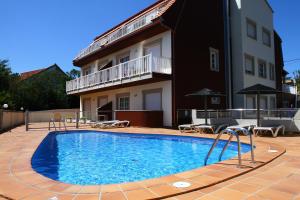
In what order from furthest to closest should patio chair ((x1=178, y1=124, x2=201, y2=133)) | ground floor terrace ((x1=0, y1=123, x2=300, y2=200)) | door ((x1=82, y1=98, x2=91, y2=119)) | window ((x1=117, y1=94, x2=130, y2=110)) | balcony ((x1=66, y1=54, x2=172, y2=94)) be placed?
door ((x1=82, y1=98, x2=91, y2=119)), window ((x1=117, y1=94, x2=130, y2=110)), balcony ((x1=66, y1=54, x2=172, y2=94)), patio chair ((x1=178, y1=124, x2=201, y2=133)), ground floor terrace ((x1=0, y1=123, x2=300, y2=200))

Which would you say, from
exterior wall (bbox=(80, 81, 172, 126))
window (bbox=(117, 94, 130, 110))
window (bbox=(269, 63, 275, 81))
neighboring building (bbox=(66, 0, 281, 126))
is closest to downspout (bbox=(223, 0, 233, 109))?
neighboring building (bbox=(66, 0, 281, 126))

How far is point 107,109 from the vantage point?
20.7 m

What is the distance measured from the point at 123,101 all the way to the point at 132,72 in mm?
4738

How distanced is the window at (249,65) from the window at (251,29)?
6.65 feet

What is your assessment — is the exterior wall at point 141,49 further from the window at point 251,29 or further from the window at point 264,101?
the window at point 264,101

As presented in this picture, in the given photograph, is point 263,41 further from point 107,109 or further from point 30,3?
point 30,3

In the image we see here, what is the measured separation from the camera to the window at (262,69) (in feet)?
74.2

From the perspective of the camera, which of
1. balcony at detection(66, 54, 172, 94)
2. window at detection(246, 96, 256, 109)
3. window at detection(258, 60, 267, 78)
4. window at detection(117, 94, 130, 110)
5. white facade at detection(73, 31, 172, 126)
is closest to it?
balcony at detection(66, 54, 172, 94)

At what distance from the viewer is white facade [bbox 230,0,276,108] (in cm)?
1988

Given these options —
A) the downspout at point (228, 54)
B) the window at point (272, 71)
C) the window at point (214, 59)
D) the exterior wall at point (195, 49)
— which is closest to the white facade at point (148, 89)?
the exterior wall at point (195, 49)

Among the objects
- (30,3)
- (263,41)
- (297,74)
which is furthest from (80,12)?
(297,74)

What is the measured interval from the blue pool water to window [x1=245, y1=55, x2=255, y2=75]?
41.0 ft

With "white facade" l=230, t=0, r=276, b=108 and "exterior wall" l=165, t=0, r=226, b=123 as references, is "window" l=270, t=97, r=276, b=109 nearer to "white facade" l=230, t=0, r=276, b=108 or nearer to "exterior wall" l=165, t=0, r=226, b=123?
"white facade" l=230, t=0, r=276, b=108

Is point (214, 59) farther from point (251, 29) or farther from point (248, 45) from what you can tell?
point (251, 29)
